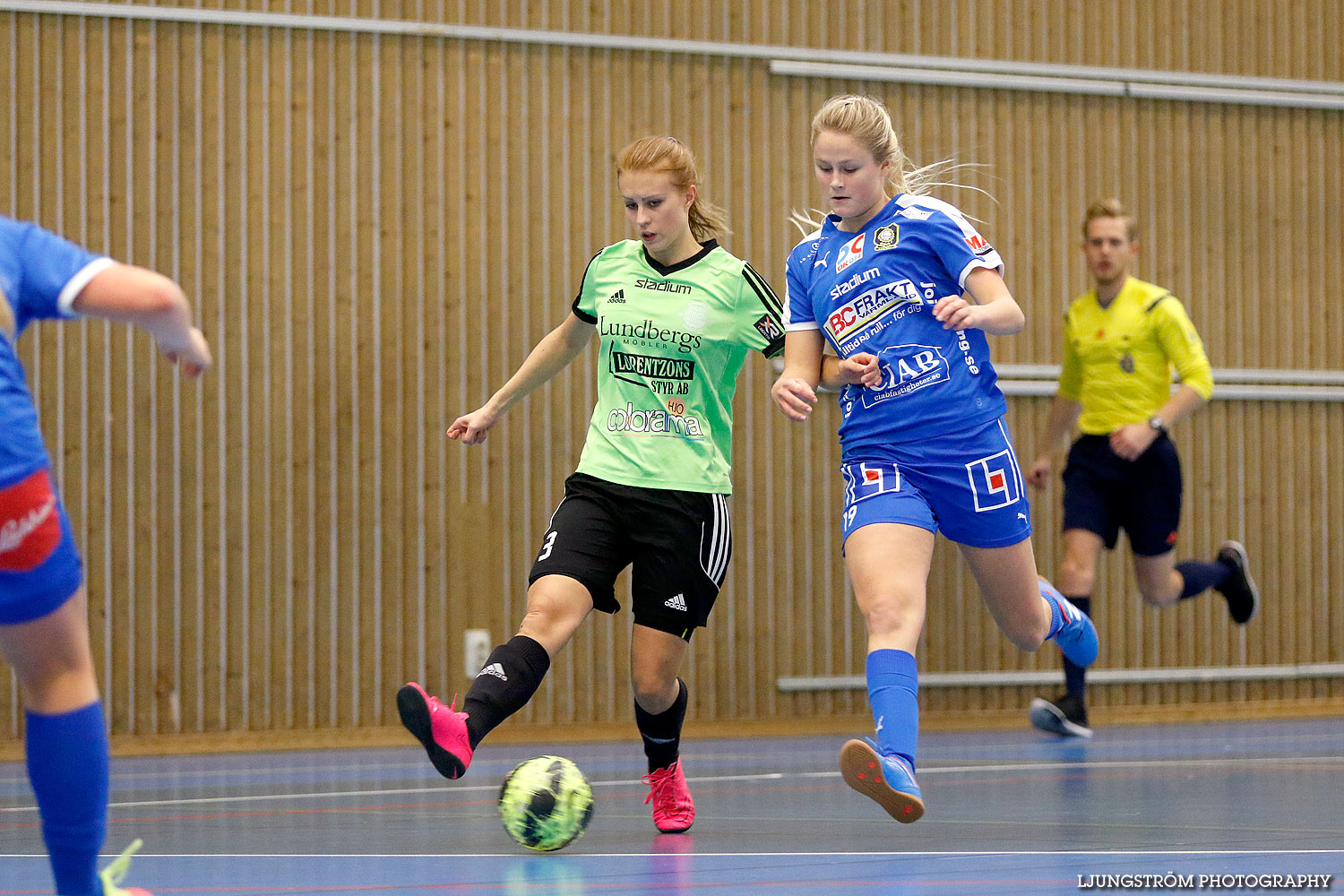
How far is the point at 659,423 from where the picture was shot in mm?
4340

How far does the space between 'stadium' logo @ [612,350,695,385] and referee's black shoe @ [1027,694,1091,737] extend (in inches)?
150

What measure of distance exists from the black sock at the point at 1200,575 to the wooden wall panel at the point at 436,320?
3.29ft

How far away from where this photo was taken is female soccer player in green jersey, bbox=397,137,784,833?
428 cm

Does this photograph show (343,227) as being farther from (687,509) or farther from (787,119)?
(687,509)

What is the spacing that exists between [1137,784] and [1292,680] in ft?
14.7

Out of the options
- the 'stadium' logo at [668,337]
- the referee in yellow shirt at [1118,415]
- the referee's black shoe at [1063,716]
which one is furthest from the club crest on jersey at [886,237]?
the referee's black shoe at [1063,716]

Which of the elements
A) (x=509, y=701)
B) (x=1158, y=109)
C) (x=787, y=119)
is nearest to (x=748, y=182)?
(x=787, y=119)

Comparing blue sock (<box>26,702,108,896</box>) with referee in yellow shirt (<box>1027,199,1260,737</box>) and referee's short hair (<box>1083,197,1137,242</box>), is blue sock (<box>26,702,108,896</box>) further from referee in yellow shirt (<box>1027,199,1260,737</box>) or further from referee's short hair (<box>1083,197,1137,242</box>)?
referee's short hair (<box>1083,197,1137,242</box>)

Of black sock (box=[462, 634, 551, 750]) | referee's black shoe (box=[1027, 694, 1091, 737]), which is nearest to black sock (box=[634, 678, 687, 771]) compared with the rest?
black sock (box=[462, 634, 551, 750])

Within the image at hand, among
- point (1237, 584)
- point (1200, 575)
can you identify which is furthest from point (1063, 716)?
point (1237, 584)

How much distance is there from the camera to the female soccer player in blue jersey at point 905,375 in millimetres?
3926

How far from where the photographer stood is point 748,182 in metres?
8.44

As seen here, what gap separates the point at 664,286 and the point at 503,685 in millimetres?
1150

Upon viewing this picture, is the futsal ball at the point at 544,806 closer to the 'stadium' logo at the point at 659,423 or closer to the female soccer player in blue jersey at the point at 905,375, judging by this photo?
the female soccer player in blue jersey at the point at 905,375
